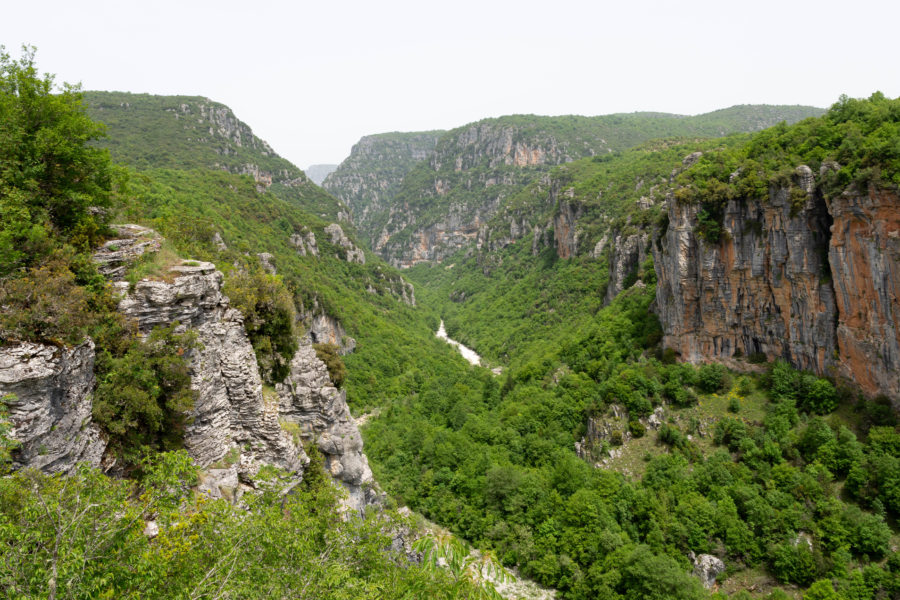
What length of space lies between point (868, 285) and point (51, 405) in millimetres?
43081

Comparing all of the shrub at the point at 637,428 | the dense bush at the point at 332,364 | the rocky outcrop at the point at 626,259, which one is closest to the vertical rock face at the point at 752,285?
the shrub at the point at 637,428

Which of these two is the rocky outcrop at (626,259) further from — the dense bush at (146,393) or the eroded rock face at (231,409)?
the dense bush at (146,393)

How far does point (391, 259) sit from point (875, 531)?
183600 mm

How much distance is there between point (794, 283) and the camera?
113ft

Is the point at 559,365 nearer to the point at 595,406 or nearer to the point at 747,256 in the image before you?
the point at 595,406

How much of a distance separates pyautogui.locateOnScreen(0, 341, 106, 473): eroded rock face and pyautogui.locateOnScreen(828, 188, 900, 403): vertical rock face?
139 feet

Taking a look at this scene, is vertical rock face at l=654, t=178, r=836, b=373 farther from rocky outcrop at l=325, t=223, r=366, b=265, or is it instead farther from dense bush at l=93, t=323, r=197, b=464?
rocky outcrop at l=325, t=223, r=366, b=265

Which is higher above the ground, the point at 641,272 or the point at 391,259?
the point at 641,272

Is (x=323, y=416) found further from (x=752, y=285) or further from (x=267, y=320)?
(x=752, y=285)

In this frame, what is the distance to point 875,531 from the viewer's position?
25469mm

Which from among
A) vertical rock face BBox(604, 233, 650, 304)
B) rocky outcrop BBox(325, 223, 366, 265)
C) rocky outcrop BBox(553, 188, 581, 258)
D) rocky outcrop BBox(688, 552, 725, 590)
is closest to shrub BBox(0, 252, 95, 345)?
rocky outcrop BBox(688, 552, 725, 590)

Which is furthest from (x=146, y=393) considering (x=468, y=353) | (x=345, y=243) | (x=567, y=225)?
(x=567, y=225)

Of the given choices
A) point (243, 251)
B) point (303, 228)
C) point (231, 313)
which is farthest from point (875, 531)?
point (303, 228)

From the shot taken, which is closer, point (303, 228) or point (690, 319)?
point (690, 319)
